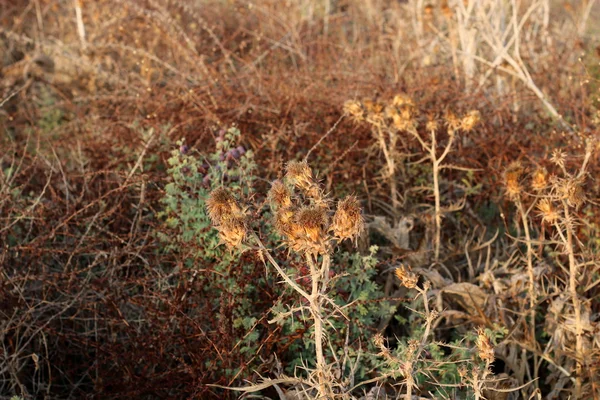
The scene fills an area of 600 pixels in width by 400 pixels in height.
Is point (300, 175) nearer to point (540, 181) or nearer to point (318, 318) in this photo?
point (318, 318)

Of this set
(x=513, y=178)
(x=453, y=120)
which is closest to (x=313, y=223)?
(x=513, y=178)

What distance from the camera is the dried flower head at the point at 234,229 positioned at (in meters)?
1.82

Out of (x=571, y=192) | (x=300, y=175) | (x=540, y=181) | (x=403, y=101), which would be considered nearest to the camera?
(x=300, y=175)

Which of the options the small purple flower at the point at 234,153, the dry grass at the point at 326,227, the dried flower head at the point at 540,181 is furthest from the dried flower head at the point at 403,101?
the small purple flower at the point at 234,153

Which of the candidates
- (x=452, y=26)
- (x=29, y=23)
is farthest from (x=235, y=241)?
(x=29, y=23)

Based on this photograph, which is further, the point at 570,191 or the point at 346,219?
the point at 570,191

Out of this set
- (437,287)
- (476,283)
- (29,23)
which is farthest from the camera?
(29,23)

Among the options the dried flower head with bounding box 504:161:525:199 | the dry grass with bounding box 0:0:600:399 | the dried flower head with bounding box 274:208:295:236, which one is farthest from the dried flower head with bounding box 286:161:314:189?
the dried flower head with bounding box 504:161:525:199

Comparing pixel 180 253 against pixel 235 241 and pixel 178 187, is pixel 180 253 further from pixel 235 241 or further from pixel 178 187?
pixel 235 241

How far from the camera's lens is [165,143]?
12.0 feet

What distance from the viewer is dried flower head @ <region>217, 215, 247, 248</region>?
1.82 m

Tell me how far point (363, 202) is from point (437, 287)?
770mm

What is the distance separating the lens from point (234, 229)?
5.98ft

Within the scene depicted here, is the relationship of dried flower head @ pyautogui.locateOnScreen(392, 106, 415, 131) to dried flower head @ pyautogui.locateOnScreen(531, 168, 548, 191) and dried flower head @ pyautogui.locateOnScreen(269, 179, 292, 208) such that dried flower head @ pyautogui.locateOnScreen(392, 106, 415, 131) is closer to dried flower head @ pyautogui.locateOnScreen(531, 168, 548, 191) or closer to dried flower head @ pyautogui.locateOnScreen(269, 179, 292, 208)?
dried flower head @ pyautogui.locateOnScreen(531, 168, 548, 191)
